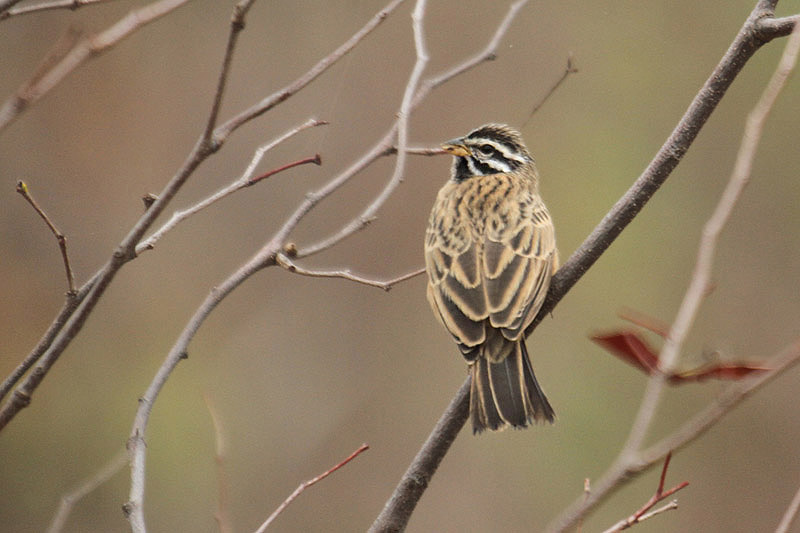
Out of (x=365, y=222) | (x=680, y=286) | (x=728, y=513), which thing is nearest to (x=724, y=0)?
(x=680, y=286)

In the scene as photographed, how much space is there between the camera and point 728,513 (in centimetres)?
1012

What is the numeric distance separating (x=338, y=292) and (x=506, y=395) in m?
6.37

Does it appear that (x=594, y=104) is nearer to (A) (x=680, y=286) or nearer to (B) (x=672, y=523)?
(A) (x=680, y=286)

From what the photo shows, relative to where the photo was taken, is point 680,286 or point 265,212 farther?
point 680,286

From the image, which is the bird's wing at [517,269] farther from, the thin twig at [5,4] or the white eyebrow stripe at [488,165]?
the thin twig at [5,4]

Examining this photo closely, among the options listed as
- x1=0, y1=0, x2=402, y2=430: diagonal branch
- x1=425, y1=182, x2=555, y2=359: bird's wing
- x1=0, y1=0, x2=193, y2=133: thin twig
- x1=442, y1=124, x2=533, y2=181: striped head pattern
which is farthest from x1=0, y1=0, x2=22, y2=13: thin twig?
x1=442, y1=124, x2=533, y2=181: striped head pattern

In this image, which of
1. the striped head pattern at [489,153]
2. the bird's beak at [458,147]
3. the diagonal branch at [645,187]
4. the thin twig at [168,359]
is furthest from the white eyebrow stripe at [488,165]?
the thin twig at [168,359]

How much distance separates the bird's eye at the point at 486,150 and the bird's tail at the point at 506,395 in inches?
65.4

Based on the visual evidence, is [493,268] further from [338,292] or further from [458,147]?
[338,292]

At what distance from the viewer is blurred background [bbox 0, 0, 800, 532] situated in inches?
380

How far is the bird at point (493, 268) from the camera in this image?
423 cm

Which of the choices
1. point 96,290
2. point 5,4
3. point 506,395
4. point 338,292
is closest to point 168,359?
point 96,290

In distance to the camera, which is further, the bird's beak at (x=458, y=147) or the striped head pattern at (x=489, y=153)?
the striped head pattern at (x=489, y=153)

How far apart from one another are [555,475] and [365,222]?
7.20 m
